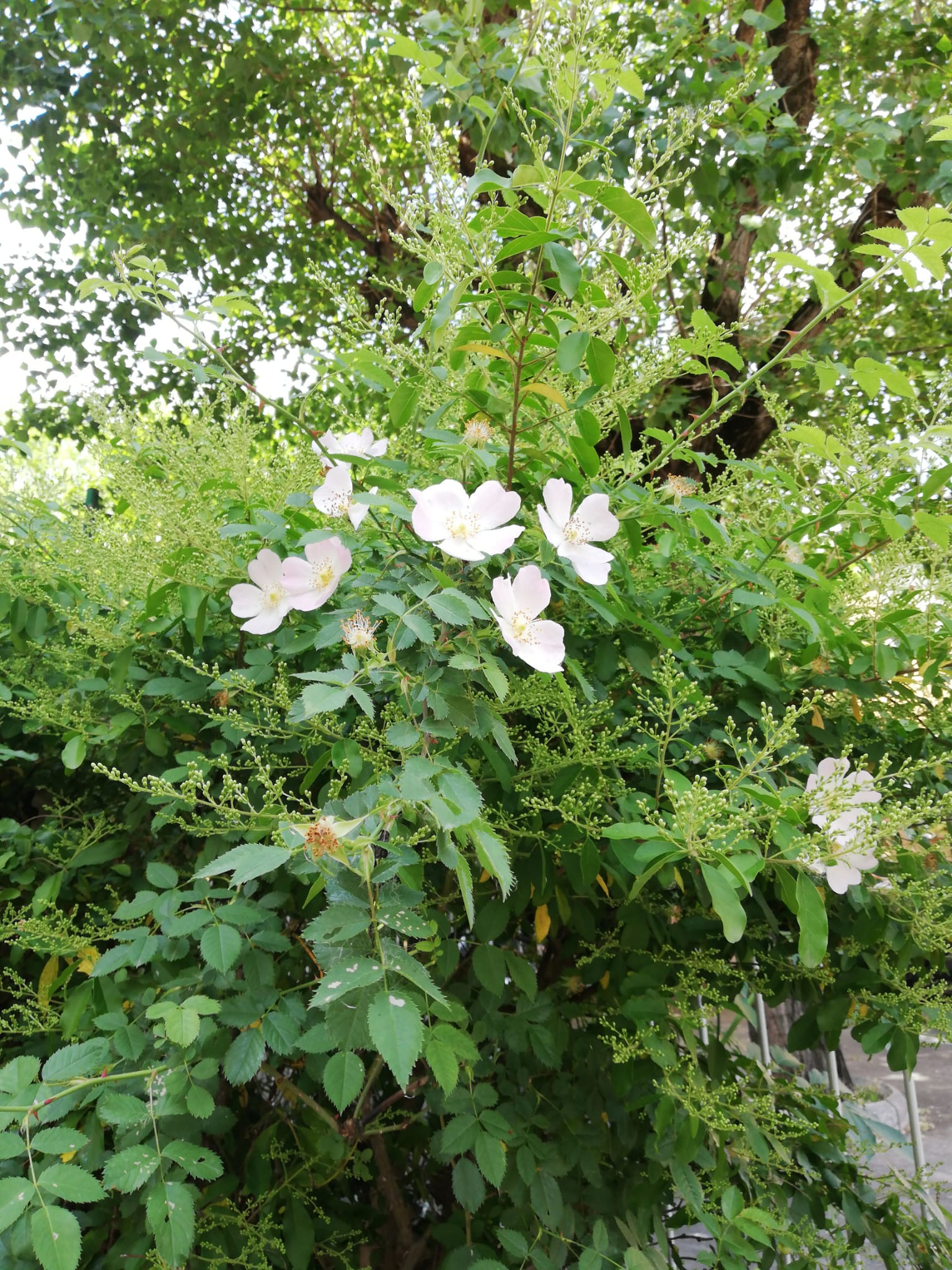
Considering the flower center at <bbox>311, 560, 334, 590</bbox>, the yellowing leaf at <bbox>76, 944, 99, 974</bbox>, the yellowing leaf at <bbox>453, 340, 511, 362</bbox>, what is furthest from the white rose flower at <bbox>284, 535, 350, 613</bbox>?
the yellowing leaf at <bbox>76, 944, 99, 974</bbox>

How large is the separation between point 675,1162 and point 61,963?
94 cm

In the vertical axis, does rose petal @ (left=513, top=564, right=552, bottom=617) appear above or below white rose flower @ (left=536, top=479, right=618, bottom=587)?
below

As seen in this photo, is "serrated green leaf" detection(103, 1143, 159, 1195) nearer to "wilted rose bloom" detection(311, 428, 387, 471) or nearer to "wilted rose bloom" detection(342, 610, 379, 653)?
"wilted rose bloom" detection(342, 610, 379, 653)

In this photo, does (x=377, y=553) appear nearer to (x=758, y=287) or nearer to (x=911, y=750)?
(x=911, y=750)

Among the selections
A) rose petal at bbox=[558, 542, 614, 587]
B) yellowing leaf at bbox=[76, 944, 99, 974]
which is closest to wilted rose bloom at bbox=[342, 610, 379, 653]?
rose petal at bbox=[558, 542, 614, 587]

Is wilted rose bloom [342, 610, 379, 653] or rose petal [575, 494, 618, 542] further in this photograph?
A: rose petal [575, 494, 618, 542]

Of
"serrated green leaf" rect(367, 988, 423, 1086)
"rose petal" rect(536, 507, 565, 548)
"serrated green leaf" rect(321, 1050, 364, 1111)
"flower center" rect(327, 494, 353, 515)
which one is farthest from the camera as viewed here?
"flower center" rect(327, 494, 353, 515)

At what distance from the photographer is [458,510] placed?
794mm

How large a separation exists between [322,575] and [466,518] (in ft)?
0.63

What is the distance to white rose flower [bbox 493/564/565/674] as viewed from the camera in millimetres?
790

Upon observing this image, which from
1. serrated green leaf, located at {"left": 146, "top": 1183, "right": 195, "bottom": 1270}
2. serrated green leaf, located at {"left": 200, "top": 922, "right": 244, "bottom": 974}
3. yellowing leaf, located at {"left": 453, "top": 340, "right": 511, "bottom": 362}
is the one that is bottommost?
serrated green leaf, located at {"left": 146, "top": 1183, "right": 195, "bottom": 1270}

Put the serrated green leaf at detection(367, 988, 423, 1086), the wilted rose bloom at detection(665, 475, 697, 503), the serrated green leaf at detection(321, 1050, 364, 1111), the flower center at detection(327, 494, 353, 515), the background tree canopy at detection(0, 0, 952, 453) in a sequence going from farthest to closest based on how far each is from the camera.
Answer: the background tree canopy at detection(0, 0, 952, 453) → the wilted rose bloom at detection(665, 475, 697, 503) → the flower center at detection(327, 494, 353, 515) → the serrated green leaf at detection(321, 1050, 364, 1111) → the serrated green leaf at detection(367, 988, 423, 1086)

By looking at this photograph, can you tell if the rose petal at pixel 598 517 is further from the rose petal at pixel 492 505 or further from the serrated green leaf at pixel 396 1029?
the serrated green leaf at pixel 396 1029

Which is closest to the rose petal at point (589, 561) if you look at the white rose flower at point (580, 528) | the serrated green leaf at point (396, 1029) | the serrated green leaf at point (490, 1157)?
the white rose flower at point (580, 528)
